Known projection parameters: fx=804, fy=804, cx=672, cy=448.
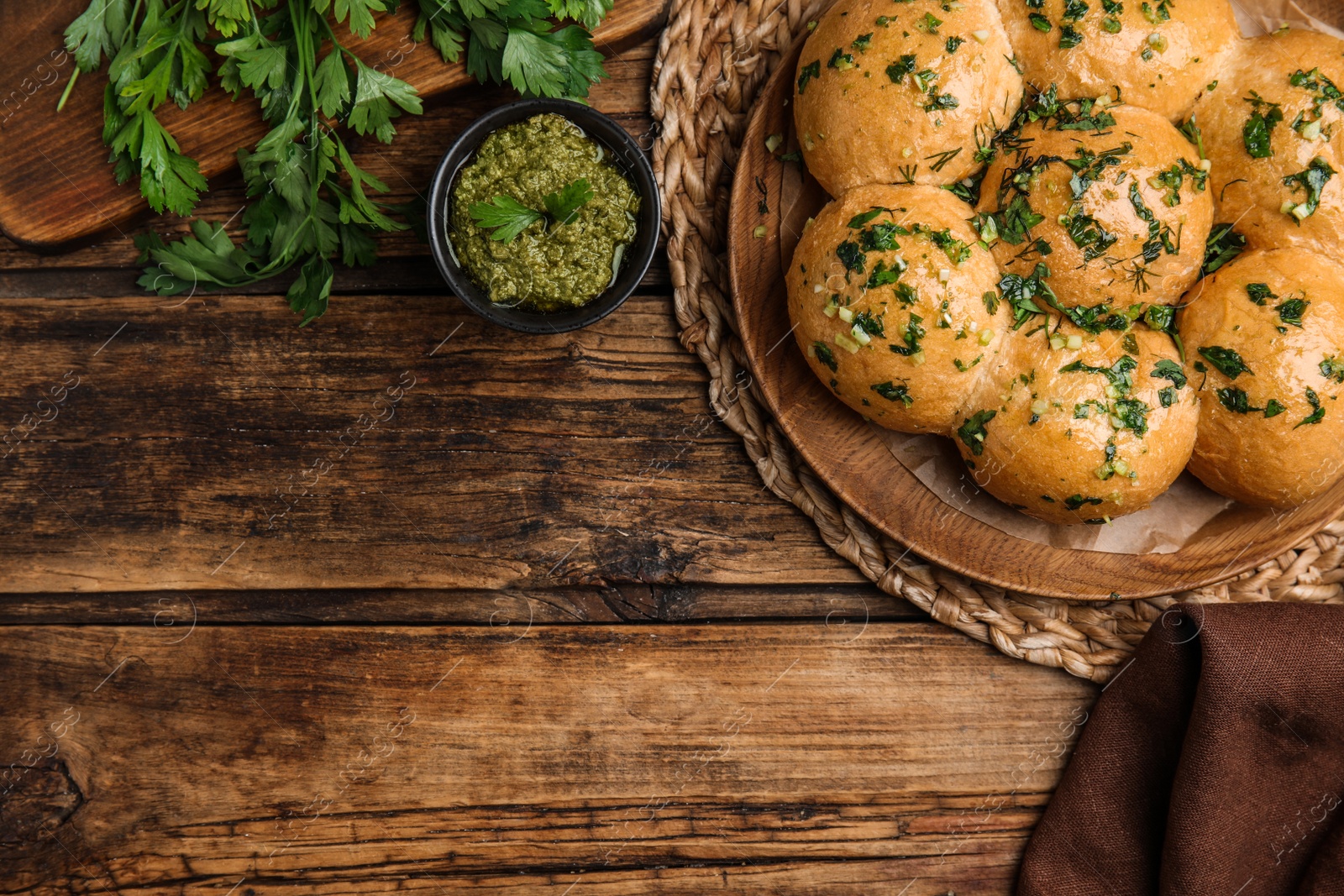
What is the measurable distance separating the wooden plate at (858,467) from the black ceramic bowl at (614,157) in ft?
0.68

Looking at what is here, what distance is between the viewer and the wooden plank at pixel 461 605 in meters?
2.04

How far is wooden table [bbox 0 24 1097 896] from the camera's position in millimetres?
2023

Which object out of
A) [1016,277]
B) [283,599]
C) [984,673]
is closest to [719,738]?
[984,673]

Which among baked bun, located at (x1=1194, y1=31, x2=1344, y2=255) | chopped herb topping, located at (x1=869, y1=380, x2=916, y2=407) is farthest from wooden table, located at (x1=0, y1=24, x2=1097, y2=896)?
baked bun, located at (x1=1194, y1=31, x2=1344, y2=255)

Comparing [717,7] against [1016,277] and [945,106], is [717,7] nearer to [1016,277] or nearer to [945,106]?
[945,106]

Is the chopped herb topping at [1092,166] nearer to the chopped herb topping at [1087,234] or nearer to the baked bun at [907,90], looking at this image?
the chopped herb topping at [1087,234]

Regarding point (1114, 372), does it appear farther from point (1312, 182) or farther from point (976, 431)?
point (1312, 182)

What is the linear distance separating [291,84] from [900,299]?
1427 millimetres

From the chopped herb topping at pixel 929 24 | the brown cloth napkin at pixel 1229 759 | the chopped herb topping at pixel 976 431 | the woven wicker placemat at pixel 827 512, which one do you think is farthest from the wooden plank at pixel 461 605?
the chopped herb topping at pixel 929 24

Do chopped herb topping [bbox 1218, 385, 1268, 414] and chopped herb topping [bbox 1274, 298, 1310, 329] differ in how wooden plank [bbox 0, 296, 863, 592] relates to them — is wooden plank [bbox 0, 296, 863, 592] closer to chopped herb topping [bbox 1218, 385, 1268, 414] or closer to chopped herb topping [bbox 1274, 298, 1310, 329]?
chopped herb topping [bbox 1218, 385, 1268, 414]

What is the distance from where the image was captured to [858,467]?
1853 millimetres

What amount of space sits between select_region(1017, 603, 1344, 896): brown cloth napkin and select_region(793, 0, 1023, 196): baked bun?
123 cm

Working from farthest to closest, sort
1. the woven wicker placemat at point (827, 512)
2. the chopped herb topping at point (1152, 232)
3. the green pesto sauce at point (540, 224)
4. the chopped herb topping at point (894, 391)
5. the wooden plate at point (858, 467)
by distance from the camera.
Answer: the woven wicker placemat at point (827, 512), the wooden plate at point (858, 467), the green pesto sauce at point (540, 224), the chopped herb topping at point (894, 391), the chopped herb topping at point (1152, 232)

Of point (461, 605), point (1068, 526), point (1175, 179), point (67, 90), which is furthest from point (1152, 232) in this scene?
point (67, 90)
